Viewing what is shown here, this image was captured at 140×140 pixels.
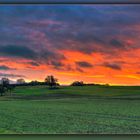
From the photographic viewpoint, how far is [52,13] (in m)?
9.38

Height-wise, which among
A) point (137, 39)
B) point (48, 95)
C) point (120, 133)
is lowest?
point (120, 133)

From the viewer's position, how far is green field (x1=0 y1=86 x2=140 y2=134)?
9.34 m

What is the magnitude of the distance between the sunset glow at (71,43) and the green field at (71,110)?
218mm

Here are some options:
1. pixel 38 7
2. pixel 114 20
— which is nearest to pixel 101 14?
pixel 114 20

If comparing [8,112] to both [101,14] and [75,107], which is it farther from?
[101,14]

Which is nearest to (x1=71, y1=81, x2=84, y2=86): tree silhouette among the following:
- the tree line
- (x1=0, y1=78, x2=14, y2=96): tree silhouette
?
the tree line

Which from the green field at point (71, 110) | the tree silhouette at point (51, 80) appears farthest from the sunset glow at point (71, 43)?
the green field at point (71, 110)

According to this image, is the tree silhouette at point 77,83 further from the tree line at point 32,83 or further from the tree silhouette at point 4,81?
the tree silhouette at point 4,81

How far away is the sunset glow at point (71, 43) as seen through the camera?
9.38 meters

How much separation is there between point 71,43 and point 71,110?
1007 millimetres

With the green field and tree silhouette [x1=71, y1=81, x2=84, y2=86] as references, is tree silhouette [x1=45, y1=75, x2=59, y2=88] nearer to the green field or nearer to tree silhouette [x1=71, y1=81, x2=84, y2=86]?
the green field

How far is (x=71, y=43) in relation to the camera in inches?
371

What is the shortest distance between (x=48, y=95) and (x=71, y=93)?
1.17 feet

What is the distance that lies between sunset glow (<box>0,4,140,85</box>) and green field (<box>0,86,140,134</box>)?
8.6 inches
